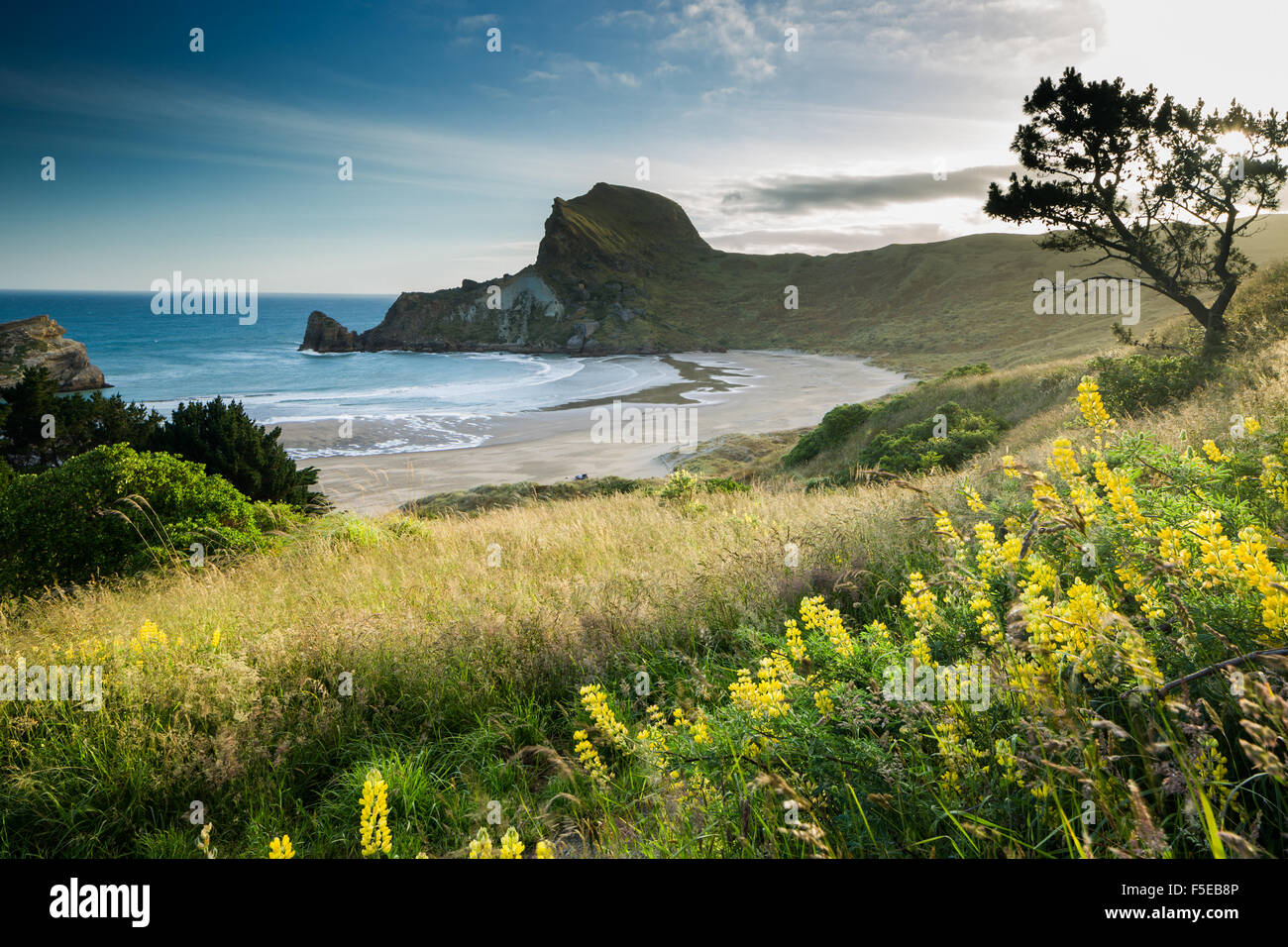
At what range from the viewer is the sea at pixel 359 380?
134ft

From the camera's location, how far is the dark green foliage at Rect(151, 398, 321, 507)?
10891mm

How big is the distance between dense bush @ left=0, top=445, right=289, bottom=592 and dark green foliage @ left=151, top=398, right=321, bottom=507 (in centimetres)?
238

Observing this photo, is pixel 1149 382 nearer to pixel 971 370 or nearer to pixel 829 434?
pixel 829 434

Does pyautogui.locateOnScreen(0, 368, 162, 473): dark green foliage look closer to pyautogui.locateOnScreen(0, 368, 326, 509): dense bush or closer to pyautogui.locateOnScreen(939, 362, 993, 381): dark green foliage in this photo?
pyautogui.locateOnScreen(0, 368, 326, 509): dense bush

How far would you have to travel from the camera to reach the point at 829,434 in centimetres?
2152

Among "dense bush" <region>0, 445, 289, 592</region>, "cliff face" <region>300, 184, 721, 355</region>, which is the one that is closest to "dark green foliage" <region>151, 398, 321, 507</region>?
"dense bush" <region>0, 445, 289, 592</region>

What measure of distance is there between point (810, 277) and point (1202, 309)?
118m

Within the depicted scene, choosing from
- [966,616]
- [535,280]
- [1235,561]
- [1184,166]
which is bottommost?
[966,616]

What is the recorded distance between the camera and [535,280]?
110 meters

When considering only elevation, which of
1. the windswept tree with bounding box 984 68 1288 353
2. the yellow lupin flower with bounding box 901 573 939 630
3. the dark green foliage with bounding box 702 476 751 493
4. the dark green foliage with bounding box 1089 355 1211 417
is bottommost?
the dark green foliage with bounding box 702 476 751 493

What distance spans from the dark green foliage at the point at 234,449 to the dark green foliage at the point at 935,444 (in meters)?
11.4

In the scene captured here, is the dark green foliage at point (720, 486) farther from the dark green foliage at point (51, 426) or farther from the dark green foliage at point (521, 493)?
the dark green foliage at point (51, 426)

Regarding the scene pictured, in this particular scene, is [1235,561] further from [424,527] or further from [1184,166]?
[1184,166]
